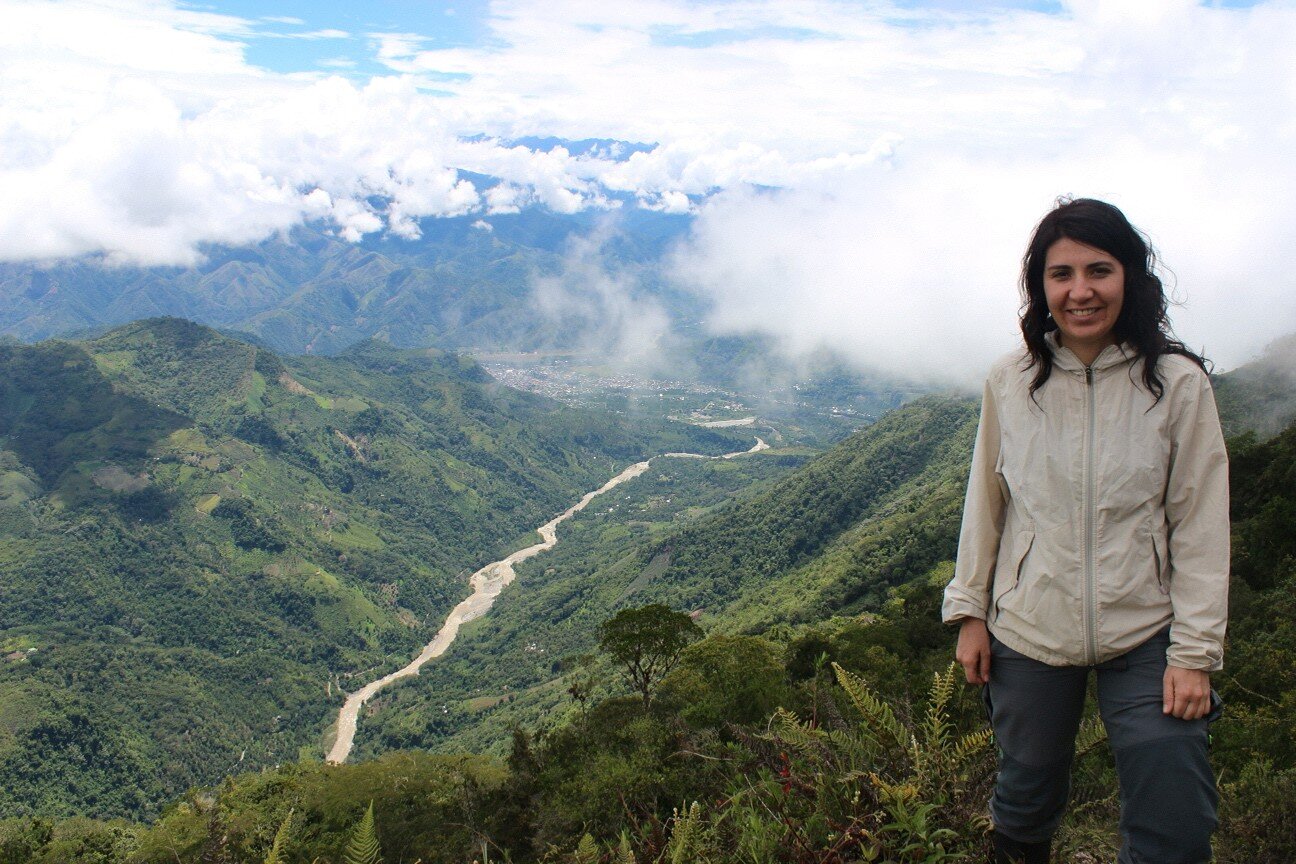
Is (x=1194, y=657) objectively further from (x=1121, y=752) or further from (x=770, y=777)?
(x=770, y=777)

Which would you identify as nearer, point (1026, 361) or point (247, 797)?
point (1026, 361)

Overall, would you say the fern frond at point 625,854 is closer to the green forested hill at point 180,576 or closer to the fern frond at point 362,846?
the fern frond at point 362,846

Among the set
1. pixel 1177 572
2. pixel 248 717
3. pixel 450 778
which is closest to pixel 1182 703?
pixel 1177 572

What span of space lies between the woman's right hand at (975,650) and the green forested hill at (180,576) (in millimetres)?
104665

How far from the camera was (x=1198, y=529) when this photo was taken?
3342mm

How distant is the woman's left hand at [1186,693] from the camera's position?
10.6 ft

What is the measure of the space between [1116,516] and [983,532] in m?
0.71

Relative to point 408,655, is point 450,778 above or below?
above

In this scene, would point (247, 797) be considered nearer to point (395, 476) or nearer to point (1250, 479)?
point (1250, 479)

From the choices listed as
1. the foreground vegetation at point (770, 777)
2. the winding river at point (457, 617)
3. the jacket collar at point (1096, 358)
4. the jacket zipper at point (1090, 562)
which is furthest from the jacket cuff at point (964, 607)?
the winding river at point (457, 617)

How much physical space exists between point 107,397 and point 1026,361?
214949 millimetres

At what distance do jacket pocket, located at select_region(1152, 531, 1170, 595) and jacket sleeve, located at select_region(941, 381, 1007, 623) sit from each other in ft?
2.44

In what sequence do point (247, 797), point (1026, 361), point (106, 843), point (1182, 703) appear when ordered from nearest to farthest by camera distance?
point (1182, 703) → point (1026, 361) → point (106, 843) → point (247, 797)

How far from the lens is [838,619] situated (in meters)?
52.5
